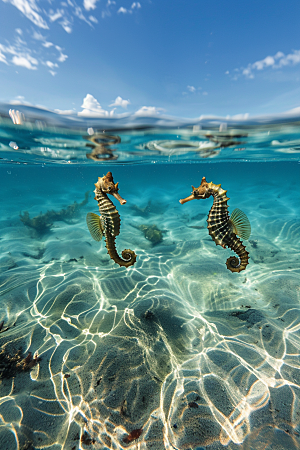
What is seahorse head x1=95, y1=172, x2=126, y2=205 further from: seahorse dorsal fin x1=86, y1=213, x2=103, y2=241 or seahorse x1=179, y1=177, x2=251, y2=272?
seahorse x1=179, y1=177, x2=251, y2=272

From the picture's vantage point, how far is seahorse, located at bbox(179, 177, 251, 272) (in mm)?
3184

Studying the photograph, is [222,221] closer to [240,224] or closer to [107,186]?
[240,224]

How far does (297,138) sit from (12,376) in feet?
56.0

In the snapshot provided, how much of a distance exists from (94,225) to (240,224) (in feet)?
9.04

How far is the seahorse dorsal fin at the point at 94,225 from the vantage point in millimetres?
3430

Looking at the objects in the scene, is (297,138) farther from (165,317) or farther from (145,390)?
(145,390)

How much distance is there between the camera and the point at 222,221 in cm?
322

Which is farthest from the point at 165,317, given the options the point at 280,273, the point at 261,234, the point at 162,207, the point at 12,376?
the point at 162,207

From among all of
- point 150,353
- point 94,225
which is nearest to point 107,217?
point 94,225

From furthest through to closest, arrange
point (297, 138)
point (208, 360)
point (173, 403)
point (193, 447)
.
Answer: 1. point (297, 138)
2. point (208, 360)
3. point (173, 403)
4. point (193, 447)

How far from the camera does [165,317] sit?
4164 mm

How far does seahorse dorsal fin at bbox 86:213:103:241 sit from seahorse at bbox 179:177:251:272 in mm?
1620

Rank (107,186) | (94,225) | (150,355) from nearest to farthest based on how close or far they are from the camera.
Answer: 1. (107,186)
2. (150,355)
3. (94,225)

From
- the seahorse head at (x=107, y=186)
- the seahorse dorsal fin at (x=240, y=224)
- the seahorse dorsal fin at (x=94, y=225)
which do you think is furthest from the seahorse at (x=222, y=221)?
the seahorse dorsal fin at (x=94, y=225)
